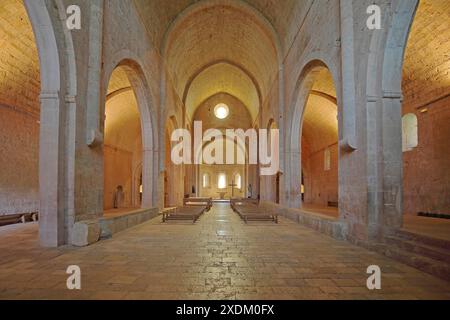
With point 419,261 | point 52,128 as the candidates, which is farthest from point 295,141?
point 52,128

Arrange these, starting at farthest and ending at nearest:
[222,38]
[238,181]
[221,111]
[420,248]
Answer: [238,181], [221,111], [222,38], [420,248]

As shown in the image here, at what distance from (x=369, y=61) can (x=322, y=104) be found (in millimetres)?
11440

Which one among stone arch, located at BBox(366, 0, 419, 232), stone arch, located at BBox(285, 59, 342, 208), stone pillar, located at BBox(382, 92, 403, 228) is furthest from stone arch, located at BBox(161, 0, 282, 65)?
stone pillar, located at BBox(382, 92, 403, 228)

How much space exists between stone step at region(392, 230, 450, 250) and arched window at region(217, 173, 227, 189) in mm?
32539

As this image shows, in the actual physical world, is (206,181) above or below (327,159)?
below

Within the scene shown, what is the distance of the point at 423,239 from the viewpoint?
17.1 feet

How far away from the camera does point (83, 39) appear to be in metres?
7.16

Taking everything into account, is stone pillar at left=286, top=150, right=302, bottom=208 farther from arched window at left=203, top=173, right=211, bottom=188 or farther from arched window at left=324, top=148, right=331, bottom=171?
arched window at left=203, top=173, right=211, bottom=188

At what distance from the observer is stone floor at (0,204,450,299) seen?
3.67m

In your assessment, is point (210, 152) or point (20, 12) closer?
point (20, 12)

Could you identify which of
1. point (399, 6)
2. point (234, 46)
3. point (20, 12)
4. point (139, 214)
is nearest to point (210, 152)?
point (234, 46)

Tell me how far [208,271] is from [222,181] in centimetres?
3373

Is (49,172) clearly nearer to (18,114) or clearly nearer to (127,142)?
(18,114)
